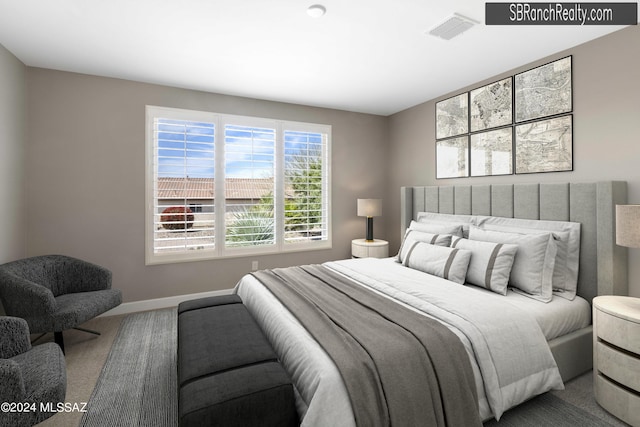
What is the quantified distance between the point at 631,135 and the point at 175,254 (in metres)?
4.50

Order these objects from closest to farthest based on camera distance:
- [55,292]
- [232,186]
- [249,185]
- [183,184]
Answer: [55,292], [183,184], [232,186], [249,185]

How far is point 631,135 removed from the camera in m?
2.39

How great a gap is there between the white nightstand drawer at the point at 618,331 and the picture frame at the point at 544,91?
70.6 inches

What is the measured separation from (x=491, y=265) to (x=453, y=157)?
5.67 feet

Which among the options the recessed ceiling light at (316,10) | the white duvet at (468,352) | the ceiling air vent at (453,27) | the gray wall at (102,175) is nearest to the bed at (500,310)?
the white duvet at (468,352)

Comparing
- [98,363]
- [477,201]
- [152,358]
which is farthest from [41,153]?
[477,201]

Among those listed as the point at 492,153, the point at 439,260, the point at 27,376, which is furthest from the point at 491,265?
the point at 27,376

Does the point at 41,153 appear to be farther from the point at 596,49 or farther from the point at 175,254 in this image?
the point at 596,49

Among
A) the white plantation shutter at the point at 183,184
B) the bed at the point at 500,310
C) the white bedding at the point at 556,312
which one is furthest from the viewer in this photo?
the white plantation shutter at the point at 183,184

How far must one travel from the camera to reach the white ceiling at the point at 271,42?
220cm

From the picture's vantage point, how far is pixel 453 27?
2.40 metres

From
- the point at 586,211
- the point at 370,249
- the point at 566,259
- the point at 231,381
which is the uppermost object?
the point at 586,211

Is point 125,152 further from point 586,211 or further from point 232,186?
point 586,211

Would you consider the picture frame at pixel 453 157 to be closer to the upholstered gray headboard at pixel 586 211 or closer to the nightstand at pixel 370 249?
the upholstered gray headboard at pixel 586 211
